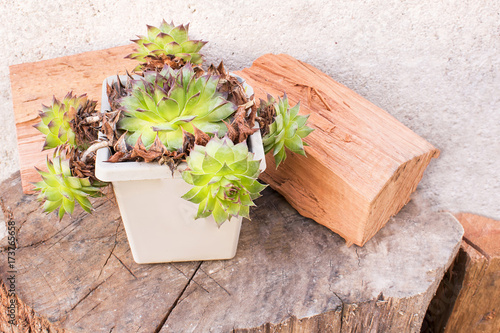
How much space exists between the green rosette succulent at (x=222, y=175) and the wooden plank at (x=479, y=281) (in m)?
0.73

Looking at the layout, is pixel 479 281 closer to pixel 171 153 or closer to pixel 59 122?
pixel 171 153

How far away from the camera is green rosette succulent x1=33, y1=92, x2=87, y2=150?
899 millimetres

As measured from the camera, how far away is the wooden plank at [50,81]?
123cm

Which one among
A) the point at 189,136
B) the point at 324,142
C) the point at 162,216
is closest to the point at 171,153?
the point at 189,136

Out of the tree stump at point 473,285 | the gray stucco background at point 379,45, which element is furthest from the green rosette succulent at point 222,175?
the tree stump at point 473,285

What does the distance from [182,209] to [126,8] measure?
68cm

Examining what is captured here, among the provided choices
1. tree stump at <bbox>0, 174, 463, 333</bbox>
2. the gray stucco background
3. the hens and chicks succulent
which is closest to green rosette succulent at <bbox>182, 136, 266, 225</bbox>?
the hens and chicks succulent

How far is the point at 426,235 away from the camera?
1.11m

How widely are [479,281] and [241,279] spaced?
0.67m

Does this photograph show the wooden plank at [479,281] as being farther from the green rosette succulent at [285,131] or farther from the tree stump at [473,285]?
the green rosette succulent at [285,131]

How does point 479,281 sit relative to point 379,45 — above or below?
below

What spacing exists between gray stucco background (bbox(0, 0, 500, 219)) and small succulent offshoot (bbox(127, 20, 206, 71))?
0.26 metres

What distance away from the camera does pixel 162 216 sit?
0.88 m

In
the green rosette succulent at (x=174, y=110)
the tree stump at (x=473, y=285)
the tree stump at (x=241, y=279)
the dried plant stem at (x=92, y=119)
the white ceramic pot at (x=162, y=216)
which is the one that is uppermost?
the green rosette succulent at (x=174, y=110)
